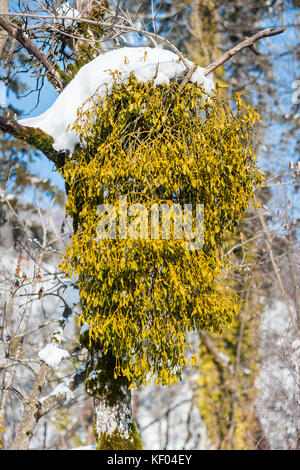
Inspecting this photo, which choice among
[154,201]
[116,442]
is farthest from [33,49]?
[116,442]

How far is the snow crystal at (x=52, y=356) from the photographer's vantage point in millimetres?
4395

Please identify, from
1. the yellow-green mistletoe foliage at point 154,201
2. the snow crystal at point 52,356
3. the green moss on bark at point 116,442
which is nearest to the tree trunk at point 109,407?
the green moss on bark at point 116,442

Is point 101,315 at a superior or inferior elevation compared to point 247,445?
superior

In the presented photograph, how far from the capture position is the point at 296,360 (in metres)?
5.69

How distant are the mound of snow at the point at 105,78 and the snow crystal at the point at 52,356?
7.49 ft

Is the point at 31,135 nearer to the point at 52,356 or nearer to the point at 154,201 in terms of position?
the point at 154,201

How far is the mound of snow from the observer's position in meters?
3.18

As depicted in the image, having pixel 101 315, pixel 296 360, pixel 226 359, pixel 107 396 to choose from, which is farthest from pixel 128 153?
pixel 226 359

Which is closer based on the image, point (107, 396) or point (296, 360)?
point (107, 396)

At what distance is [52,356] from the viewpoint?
4457 mm

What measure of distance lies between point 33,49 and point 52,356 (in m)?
3.13

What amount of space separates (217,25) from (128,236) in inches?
401

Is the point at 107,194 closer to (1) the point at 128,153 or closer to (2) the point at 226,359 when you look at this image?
(1) the point at 128,153

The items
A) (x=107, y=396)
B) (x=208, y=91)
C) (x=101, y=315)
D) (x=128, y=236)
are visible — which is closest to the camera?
(x=128, y=236)
